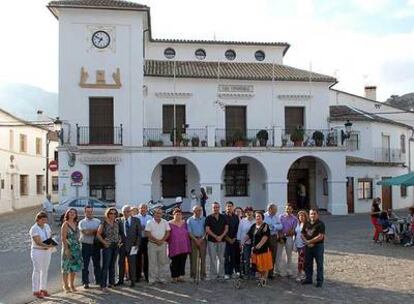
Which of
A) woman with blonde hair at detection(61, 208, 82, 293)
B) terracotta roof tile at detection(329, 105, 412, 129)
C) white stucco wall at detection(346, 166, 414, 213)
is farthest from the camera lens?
terracotta roof tile at detection(329, 105, 412, 129)

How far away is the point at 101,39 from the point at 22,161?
18.0 m

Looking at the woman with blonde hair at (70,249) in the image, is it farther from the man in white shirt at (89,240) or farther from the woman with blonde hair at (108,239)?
the woman with blonde hair at (108,239)

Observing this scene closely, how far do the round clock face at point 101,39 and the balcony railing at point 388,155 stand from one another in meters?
17.7

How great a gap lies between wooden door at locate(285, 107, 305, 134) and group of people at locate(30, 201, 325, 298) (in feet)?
59.3

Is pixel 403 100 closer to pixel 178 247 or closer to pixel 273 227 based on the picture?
pixel 273 227

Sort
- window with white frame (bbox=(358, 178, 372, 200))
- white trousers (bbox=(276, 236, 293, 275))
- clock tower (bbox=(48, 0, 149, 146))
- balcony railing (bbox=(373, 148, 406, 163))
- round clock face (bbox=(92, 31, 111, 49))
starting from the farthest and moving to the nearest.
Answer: balcony railing (bbox=(373, 148, 406, 163)) → window with white frame (bbox=(358, 178, 372, 200)) → round clock face (bbox=(92, 31, 111, 49)) → clock tower (bbox=(48, 0, 149, 146)) → white trousers (bbox=(276, 236, 293, 275))

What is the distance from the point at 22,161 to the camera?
4072cm

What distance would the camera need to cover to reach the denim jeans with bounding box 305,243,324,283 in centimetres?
1052

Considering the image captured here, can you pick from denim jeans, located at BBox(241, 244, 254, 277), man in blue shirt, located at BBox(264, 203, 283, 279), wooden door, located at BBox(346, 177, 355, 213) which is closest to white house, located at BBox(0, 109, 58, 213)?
wooden door, located at BBox(346, 177, 355, 213)

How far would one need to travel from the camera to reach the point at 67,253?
9.98 meters

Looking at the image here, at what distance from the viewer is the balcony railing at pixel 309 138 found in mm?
27641

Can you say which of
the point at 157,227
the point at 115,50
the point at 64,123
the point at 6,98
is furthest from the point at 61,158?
the point at 6,98

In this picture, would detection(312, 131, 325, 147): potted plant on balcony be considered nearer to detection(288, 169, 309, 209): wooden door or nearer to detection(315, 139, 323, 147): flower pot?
detection(315, 139, 323, 147): flower pot

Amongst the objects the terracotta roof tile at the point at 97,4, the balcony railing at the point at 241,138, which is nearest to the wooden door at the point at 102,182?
the balcony railing at the point at 241,138
